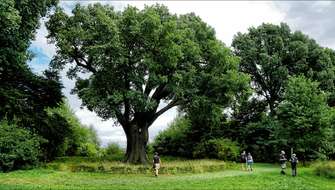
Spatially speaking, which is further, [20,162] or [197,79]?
[197,79]

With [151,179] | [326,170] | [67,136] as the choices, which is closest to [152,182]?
[151,179]

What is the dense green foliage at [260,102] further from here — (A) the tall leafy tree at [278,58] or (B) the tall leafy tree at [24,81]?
(B) the tall leafy tree at [24,81]

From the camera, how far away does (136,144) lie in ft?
142

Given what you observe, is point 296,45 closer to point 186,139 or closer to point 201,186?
point 186,139

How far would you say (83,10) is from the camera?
1657 inches

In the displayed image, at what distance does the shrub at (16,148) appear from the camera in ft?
109

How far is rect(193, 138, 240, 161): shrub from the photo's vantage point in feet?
151

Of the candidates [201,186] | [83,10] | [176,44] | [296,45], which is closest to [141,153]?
[176,44]

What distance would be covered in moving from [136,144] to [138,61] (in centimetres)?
868

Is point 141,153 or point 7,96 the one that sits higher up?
point 7,96

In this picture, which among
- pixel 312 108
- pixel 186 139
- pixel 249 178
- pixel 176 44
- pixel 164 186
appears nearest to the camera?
pixel 164 186

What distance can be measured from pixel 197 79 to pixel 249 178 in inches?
641

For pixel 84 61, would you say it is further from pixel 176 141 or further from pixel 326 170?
pixel 326 170

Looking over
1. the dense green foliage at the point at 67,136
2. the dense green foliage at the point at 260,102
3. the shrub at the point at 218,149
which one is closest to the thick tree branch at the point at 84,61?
the dense green foliage at the point at 67,136
